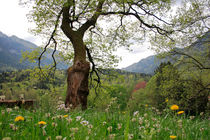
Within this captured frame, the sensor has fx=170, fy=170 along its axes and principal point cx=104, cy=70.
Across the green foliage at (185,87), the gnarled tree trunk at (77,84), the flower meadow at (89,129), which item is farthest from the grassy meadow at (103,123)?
the green foliage at (185,87)

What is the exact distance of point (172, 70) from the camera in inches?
631

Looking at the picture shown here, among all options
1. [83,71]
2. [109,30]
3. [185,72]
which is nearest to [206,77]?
[185,72]

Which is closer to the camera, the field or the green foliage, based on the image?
the field

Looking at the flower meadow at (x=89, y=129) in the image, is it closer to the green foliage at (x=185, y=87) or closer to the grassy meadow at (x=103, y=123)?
the grassy meadow at (x=103, y=123)

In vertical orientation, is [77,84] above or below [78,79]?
below

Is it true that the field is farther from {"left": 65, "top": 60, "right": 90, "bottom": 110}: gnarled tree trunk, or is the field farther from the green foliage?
the green foliage

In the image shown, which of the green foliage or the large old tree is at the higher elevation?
the large old tree

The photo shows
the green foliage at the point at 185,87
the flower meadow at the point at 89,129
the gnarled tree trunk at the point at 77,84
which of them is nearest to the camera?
the flower meadow at the point at 89,129

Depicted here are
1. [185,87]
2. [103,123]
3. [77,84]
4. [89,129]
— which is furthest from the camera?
[185,87]

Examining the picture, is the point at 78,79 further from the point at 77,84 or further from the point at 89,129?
the point at 89,129

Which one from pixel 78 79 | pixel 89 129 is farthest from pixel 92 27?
pixel 89 129

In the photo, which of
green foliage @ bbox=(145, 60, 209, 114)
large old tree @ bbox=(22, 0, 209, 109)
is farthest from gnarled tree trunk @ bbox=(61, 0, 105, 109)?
green foliage @ bbox=(145, 60, 209, 114)

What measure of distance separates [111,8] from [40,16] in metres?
4.52

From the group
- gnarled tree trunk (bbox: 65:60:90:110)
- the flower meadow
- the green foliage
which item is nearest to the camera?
the flower meadow
